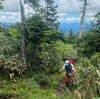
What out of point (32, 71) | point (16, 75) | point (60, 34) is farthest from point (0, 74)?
point (60, 34)

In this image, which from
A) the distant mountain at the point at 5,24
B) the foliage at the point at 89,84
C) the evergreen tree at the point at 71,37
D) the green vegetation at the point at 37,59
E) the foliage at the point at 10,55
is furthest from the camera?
the evergreen tree at the point at 71,37

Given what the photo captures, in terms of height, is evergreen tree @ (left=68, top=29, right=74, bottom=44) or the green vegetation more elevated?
evergreen tree @ (left=68, top=29, right=74, bottom=44)

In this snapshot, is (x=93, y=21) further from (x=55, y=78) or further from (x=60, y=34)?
(x=55, y=78)

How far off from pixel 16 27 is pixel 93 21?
4.59m

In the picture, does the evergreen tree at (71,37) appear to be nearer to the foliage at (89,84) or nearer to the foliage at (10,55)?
the foliage at (10,55)

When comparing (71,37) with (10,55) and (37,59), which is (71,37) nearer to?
(37,59)

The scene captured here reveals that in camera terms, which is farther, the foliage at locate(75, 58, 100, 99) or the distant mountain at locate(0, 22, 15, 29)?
the distant mountain at locate(0, 22, 15, 29)

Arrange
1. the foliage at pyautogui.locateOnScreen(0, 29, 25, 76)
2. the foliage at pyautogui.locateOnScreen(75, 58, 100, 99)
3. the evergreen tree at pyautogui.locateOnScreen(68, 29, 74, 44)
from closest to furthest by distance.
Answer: the foliage at pyautogui.locateOnScreen(75, 58, 100, 99) < the foliage at pyautogui.locateOnScreen(0, 29, 25, 76) < the evergreen tree at pyautogui.locateOnScreen(68, 29, 74, 44)

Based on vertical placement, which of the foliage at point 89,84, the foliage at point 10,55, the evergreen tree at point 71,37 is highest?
the evergreen tree at point 71,37

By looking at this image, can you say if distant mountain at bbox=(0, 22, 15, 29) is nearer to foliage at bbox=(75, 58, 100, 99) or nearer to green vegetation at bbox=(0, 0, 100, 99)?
green vegetation at bbox=(0, 0, 100, 99)

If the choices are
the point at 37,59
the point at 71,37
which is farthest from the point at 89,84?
the point at 71,37

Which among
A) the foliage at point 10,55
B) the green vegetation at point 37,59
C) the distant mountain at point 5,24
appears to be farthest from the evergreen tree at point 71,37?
the distant mountain at point 5,24

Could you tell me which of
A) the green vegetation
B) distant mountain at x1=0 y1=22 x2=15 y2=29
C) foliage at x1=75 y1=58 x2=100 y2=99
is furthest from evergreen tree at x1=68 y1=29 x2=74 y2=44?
foliage at x1=75 y1=58 x2=100 y2=99

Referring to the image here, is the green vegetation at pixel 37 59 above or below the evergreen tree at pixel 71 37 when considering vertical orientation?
below
